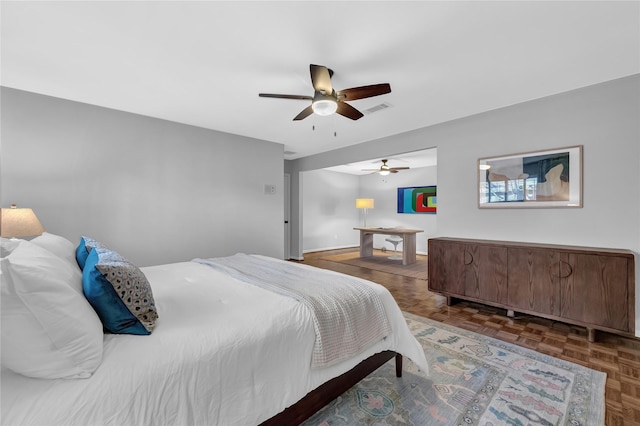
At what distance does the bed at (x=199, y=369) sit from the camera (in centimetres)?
88

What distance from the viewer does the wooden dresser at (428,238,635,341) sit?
8.18 ft

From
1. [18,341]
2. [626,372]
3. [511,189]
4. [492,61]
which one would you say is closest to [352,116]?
[492,61]

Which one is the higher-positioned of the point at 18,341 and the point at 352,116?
the point at 352,116

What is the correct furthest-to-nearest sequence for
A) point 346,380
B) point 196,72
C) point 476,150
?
point 476,150 < point 196,72 < point 346,380

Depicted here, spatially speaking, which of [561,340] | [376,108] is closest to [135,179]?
[376,108]

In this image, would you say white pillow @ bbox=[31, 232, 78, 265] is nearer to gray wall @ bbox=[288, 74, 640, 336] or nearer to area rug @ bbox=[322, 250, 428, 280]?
gray wall @ bbox=[288, 74, 640, 336]

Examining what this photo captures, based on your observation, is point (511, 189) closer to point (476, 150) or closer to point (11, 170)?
point (476, 150)

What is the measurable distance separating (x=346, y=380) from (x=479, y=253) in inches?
97.5

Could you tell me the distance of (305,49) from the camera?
2.15 metres

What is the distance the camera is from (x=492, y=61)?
93.1 inches

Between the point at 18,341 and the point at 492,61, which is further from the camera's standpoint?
the point at 492,61

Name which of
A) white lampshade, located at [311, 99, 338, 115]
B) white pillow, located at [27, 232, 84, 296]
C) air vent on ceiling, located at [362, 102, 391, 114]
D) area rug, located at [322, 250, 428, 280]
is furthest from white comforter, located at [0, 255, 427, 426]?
area rug, located at [322, 250, 428, 280]

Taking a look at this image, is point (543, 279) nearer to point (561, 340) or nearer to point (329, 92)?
point (561, 340)

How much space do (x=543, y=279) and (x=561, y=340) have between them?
58 cm
